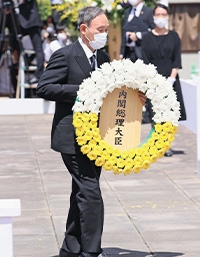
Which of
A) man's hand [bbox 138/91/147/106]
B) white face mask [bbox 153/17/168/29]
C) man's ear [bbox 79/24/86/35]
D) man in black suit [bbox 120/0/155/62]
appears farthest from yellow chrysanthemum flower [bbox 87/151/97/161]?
man in black suit [bbox 120/0/155/62]

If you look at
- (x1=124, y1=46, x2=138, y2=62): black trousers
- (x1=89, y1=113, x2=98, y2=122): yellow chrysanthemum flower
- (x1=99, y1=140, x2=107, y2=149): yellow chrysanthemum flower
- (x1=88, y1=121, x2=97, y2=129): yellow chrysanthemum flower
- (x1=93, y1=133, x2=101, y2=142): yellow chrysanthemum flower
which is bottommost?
(x1=124, y1=46, x2=138, y2=62): black trousers

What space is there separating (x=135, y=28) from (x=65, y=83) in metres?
8.86

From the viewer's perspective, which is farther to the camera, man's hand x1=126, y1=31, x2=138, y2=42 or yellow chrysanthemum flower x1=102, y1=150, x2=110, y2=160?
man's hand x1=126, y1=31, x2=138, y2=42

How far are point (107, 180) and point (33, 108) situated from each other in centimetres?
681

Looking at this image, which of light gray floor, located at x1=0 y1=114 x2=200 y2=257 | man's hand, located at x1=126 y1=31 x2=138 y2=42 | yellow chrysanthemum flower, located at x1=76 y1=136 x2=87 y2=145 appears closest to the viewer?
yellow chrysanthemum flower, located at x1=76 y1=136 x2=87 y2=145

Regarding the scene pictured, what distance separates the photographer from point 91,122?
21.1ft

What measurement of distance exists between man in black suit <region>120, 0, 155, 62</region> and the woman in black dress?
2966 millimetres

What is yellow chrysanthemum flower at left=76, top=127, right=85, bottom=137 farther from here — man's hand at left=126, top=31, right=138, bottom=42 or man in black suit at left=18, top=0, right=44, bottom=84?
man in black suit at left=18, top=0, right=44, bottom=84

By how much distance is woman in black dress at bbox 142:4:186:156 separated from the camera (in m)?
11.9

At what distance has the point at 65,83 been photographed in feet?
21.9

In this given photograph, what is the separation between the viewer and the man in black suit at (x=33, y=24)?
17297 mm

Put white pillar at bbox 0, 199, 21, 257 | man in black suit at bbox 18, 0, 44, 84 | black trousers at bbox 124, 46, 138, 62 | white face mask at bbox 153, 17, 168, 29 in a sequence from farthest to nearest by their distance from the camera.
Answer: man in black suit at bbox 18, 0, 44, 84 → black trousers at bbox 124, 46, 138, 62 → white face mask at bbox 153, 17, 168, 29 → white pillar at bbox 0, 199, 21, 257

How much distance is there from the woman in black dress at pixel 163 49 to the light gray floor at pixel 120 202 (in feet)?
3.83

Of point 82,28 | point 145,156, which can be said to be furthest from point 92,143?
point 82,28
